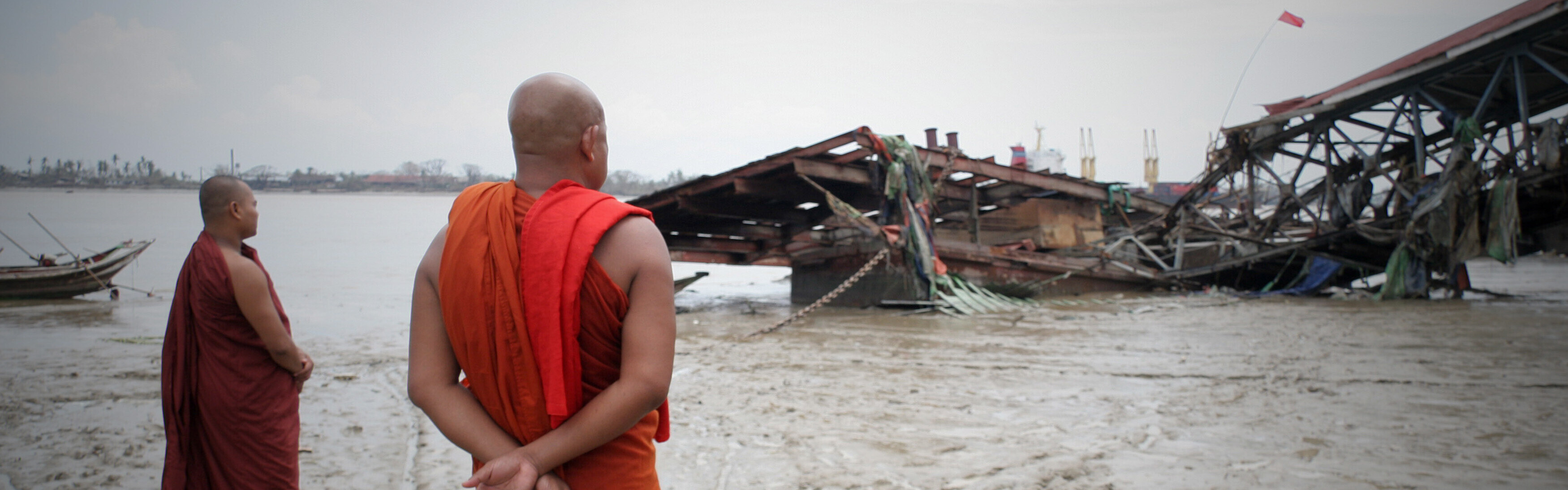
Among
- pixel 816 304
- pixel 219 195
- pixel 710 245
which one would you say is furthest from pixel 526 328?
pixel 710 245

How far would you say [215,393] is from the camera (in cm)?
A: 239

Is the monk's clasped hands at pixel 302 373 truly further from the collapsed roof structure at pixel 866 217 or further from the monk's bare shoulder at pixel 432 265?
the collapsed roof structure at pixel 866 217

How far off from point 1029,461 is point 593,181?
260cm

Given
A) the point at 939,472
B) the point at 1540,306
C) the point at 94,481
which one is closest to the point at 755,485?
the point at 939,472

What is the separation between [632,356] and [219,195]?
2037 mm

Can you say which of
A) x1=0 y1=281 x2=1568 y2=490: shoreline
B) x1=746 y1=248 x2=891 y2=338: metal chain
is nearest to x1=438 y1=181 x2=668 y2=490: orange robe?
x1=0 y1=281 x2=1568 y2=490: shoreline

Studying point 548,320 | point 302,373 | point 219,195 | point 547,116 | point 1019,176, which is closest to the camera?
point 548,320

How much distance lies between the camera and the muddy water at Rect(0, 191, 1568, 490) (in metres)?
3.24

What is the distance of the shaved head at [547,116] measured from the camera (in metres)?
1.40

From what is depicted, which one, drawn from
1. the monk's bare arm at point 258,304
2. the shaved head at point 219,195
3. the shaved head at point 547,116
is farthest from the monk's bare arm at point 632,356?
the shaved head at point 219,195

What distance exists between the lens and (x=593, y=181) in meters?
1.49

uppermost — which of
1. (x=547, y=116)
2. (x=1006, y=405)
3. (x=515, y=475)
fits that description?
(x=547, y=116)

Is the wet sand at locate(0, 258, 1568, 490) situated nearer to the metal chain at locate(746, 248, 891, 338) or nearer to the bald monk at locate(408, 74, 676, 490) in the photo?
the metal chain at locate(746, 248, 891, 338)

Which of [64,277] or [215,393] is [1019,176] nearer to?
[215,393]
